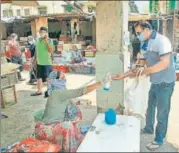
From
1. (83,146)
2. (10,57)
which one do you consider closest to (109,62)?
(83,146)

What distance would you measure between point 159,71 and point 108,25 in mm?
1111

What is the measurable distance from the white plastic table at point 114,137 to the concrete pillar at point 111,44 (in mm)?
940

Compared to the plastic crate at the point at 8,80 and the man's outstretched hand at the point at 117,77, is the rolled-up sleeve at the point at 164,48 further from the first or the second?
the plastic crate at the point at 8,80

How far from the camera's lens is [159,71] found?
357 centimetres

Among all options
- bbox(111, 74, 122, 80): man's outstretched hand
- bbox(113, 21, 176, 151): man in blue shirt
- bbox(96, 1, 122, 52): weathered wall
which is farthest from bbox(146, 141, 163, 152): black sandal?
bbox(96, 1, 122, 52): weathered wall

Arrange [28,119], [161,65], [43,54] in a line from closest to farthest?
[161,65] → [28,119] → [43,54]

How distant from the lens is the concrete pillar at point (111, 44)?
4.15 meters

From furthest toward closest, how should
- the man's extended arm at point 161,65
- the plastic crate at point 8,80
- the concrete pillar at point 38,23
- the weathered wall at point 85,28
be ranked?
the weathered wall at point 85,28 → the concrete pillar at point 38,23 → the plastic crate at point 8,80 → the man's extended arm at point 161,65

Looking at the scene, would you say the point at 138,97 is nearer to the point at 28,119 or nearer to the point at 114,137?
the point at 114,137

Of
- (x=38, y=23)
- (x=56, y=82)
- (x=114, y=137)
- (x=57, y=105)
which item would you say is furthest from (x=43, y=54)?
(x=38, y=23)

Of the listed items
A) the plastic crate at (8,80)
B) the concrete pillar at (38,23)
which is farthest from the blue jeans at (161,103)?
the concrete pillar at (38,23)

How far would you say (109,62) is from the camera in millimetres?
4254

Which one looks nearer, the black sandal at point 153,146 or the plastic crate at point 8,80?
the black sandal at point 153,146

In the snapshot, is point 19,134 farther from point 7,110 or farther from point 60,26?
point 60,26
